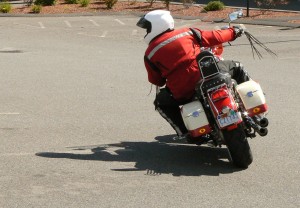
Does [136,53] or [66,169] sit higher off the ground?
[66,169]

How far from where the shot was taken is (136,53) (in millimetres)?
17766

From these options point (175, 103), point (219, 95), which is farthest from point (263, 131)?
point (175, 103)

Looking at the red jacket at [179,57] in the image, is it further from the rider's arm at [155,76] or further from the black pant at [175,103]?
the black pant at [175,103]

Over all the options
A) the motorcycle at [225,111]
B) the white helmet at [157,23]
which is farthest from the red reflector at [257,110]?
the white helmet at [157,23]

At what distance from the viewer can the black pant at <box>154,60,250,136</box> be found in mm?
7723

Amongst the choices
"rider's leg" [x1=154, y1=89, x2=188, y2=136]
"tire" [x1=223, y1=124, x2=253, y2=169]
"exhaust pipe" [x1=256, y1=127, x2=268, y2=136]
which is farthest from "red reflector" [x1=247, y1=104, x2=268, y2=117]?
"rider's leg" [x1=154, y1=89, x2=188, y2=136]

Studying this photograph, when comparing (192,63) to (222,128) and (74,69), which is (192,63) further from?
(74,69)

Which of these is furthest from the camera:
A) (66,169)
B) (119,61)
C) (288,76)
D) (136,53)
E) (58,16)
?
(58,16)

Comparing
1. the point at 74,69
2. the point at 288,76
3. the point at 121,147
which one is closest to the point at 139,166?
the point at 121,147

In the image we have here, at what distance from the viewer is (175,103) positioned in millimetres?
7738

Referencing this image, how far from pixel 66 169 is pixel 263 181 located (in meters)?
1.97

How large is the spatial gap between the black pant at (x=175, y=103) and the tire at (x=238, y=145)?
0.72 m

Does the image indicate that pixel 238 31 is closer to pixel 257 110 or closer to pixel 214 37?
pixel 214 37

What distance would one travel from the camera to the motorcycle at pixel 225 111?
7.07 metres
